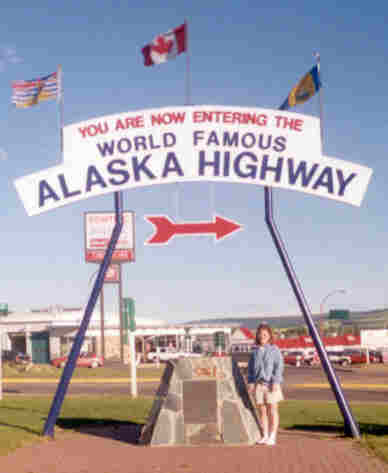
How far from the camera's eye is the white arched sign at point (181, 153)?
36.2ft

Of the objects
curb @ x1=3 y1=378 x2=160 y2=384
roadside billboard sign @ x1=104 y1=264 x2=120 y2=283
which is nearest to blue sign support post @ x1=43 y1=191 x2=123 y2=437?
curb @ x1=3 y1=378 x2=160 y2=384

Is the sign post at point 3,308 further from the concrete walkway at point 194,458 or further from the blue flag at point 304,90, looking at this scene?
the blue flag at point 304,90

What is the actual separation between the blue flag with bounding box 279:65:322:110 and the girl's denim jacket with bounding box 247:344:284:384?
4553mm

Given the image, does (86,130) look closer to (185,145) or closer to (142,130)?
(142,130)

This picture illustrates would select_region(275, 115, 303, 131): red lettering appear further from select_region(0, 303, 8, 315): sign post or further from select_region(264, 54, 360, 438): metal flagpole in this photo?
select_region(0, 303, 8, 315): sign post

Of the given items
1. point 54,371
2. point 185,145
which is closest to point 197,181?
point 185,145

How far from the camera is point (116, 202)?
37.2 feet

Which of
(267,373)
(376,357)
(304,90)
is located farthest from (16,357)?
(267,373)

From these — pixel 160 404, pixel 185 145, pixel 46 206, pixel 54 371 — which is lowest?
pixel 54 371

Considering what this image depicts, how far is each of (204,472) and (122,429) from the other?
470 centimetres

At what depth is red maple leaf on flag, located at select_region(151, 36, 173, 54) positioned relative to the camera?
12.0 metres

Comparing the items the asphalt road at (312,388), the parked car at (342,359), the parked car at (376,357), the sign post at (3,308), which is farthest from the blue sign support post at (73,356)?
the parked car at (376,357)

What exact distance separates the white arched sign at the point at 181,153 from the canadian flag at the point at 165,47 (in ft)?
4.63

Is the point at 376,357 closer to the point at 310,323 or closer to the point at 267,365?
the point at 310,323
